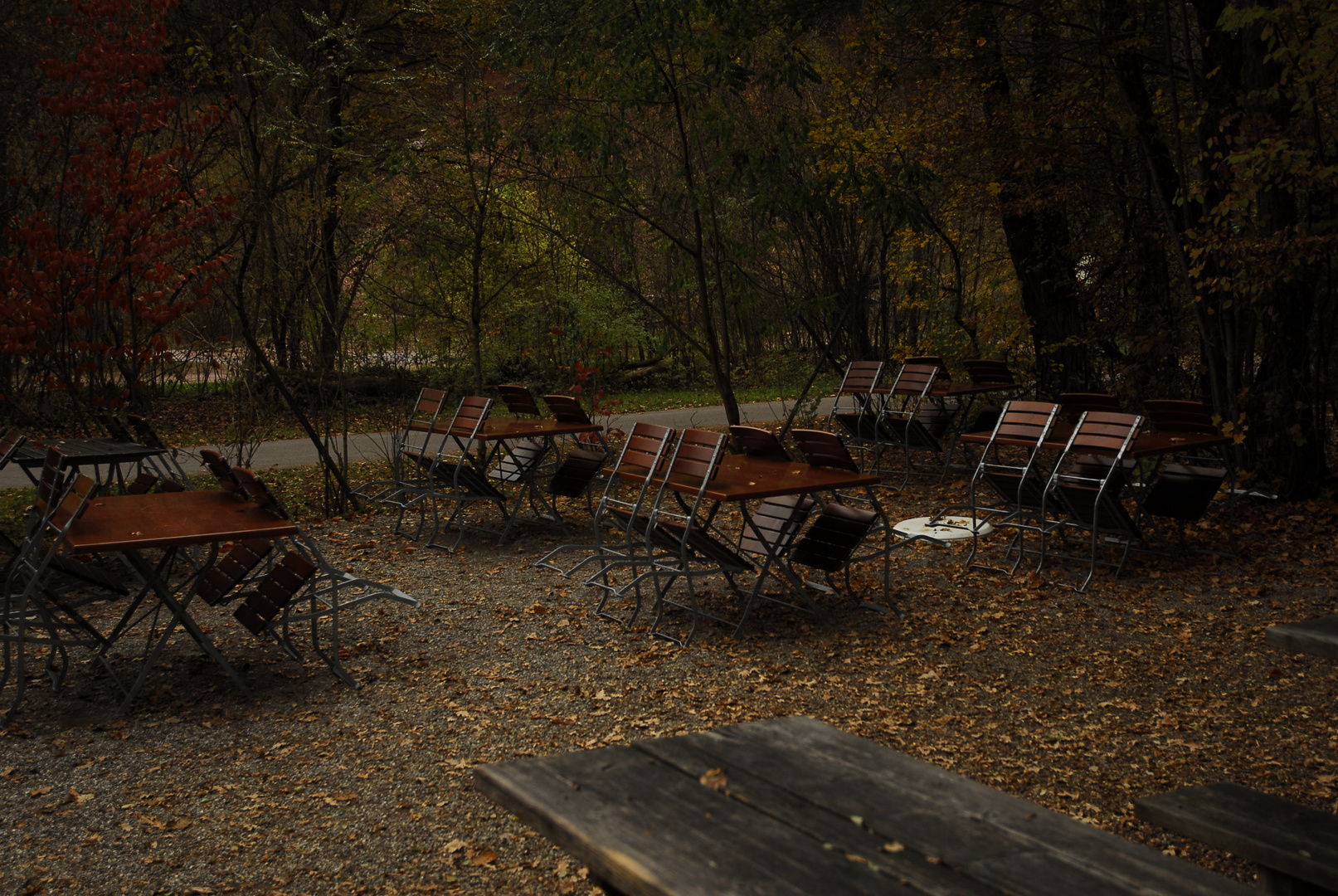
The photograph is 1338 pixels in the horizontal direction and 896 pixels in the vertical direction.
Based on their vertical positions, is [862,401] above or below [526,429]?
below

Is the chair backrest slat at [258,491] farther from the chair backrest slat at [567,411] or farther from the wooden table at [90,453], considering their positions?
the chair backrest slat at [567,411]

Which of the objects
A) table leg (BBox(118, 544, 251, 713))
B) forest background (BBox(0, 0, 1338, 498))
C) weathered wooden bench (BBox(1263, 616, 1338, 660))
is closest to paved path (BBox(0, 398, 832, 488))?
forest background (BBox(0, 0, 1338, 498))

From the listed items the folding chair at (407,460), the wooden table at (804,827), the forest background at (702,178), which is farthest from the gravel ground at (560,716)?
the forest background at (702,178)

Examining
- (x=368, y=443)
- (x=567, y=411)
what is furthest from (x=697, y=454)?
(x=368, y=443)

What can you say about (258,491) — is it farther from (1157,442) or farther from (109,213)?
(1157,442)

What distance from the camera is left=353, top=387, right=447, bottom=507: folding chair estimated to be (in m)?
8.30

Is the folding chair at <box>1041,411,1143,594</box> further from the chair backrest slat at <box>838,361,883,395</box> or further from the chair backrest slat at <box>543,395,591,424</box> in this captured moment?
the chair backrest slat at <box>838,361,883,395</box>

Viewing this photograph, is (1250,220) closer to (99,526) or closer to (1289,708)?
(1289,708)

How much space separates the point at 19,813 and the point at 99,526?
126cm

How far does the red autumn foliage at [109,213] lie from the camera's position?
7.80 meters

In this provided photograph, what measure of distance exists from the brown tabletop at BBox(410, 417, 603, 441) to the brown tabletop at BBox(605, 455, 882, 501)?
5.30 ft

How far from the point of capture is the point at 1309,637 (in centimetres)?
267

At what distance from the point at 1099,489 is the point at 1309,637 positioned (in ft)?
13.1

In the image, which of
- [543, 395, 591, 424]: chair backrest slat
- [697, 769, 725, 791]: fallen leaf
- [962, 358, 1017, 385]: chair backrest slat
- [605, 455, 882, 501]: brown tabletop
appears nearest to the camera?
[697, 769, 725, 791]: fallen leaf
